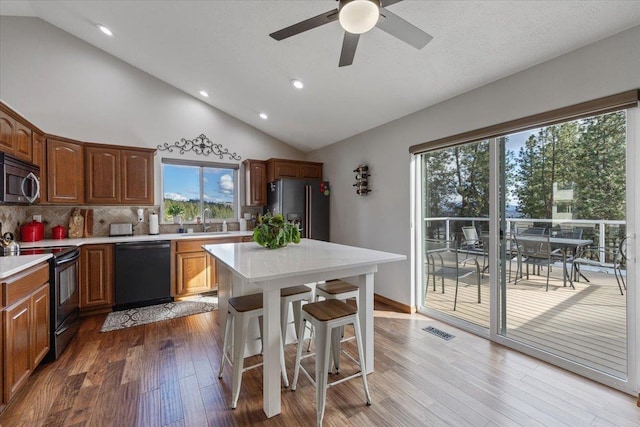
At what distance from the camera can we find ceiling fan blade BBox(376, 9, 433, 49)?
1.55 meters

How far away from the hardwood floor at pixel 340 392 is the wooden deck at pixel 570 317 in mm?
223

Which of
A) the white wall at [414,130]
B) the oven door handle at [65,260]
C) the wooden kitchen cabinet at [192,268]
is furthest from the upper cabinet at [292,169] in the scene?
the oven door handle at [65,260]

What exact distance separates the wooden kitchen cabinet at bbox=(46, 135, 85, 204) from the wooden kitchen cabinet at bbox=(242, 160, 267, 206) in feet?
7.35

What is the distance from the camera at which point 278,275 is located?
4.99 ft

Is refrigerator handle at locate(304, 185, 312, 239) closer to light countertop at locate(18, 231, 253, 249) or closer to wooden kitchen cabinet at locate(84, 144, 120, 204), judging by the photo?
light countertop at locate(18, 231, 253, 249)

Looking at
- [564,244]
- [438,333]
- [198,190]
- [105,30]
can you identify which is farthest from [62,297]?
[564,244]

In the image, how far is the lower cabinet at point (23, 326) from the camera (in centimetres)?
174

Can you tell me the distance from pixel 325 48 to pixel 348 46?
39.2 inches

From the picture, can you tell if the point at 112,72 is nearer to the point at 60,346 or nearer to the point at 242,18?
the point at 242,18

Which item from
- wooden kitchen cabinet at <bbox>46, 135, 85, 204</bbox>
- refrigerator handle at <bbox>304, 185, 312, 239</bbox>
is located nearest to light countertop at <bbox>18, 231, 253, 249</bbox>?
wooden kitchen cabinet at <bbox>46, 135, 85, 204</bbox>

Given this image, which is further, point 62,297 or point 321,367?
point 62,297

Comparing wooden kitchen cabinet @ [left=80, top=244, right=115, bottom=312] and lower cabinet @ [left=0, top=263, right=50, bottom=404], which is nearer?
lower cabinet @ [left=0, top=263, right=50, bottom=404]

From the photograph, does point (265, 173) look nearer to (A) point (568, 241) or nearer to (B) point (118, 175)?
(B) point (118, 175)

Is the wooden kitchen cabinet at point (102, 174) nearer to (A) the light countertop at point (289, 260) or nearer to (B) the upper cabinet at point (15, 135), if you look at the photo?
(B) the upper cabinet at point (15, 135)
